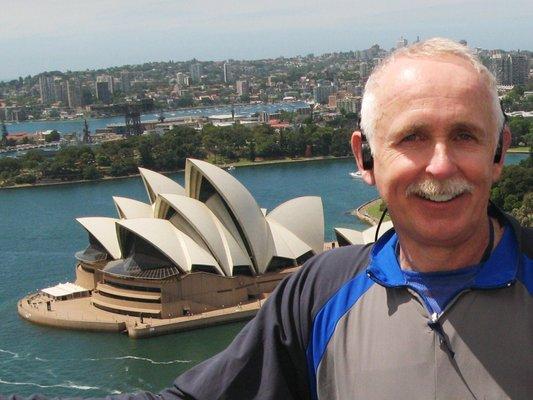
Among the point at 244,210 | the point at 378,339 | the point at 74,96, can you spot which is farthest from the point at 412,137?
the point at 74,96

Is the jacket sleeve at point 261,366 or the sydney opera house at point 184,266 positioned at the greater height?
the jacket sleeve at point 261,366

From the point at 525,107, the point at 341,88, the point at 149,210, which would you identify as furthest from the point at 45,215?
the point at 341,88

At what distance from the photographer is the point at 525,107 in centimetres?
5375

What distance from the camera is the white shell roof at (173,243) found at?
16047 mm

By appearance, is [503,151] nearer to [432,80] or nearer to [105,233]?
[432,80]

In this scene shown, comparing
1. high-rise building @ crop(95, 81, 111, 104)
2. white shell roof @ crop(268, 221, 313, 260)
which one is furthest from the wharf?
high-rise building @ crop(95, 81, 111, 104)

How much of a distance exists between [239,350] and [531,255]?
465 millimetres

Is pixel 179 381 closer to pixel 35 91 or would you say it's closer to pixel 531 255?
pixel 531 255

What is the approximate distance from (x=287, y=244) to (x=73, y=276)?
5303 millimetres

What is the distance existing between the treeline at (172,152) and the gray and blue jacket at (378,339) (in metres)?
36.8

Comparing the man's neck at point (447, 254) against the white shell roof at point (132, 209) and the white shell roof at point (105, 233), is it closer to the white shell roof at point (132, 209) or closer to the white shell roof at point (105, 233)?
the white shell roof at point (105, 233)

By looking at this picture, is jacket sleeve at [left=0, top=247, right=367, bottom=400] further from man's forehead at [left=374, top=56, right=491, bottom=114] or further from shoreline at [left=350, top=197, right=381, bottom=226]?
shoreline at [left=350, top=197, right=381, bottom=226]

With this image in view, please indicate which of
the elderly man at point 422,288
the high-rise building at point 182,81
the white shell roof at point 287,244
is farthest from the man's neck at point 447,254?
the high-rise building at point 182,81

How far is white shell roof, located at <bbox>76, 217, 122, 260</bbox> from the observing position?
18000mm
